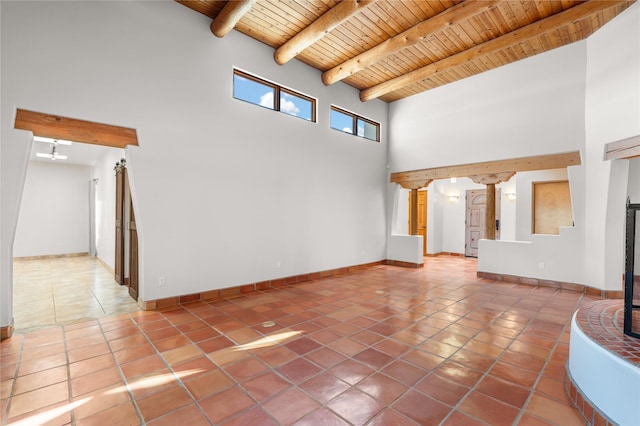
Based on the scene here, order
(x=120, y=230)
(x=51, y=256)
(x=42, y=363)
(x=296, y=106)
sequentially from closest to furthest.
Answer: (x=42, y=363) < (x=120, y=230) < (x=296, y=106) < (x=51, y=256)

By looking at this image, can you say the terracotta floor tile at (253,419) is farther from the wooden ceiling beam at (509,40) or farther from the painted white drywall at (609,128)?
the wooden ceiling beam at (509,40)

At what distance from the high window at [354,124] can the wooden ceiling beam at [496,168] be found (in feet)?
4.03

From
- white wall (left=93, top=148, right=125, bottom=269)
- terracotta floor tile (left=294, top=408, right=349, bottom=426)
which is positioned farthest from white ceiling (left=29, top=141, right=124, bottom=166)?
terracotta floor tile (left=294, top=408, right=349, bottom=426)

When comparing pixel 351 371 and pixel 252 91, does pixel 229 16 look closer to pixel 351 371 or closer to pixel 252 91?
pixel 252 91

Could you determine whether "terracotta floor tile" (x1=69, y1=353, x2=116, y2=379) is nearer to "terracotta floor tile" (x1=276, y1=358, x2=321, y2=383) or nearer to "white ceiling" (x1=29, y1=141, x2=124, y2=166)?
"terracotta floor tile" (x1=276, y1=358, x2=321, y2=383)

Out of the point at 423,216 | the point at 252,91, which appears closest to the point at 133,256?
the point at 252,91

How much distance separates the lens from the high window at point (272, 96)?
4750 mm

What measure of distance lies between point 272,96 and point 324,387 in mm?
4679

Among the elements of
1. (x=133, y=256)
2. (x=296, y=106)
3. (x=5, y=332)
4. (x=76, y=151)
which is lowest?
(x=5, y=332)

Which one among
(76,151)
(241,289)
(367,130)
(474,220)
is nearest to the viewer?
(241,289)

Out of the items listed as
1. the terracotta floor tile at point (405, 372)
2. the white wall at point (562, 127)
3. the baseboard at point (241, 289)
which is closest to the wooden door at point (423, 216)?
the white wall at point (562, 127)

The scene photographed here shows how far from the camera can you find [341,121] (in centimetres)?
654

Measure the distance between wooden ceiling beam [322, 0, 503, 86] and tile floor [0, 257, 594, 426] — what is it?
13.0ft

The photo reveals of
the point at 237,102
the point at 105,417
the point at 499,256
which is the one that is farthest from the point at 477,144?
the point at 105,417
